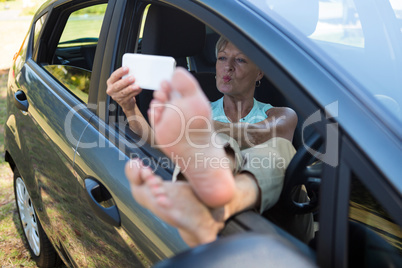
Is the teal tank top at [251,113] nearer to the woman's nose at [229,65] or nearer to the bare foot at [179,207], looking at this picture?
the woman's nose at [229,65]

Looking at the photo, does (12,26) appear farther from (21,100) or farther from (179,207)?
(179,207)

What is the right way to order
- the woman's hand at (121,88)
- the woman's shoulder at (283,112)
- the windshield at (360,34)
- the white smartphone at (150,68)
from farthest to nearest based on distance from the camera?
the woman's shoulder at (283,112)
the woman's hand at (121,88)
the white smartphone at (150,68)
the windshield at (360,34)

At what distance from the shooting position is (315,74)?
111cm

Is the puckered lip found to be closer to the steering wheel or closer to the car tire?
the steering wheel

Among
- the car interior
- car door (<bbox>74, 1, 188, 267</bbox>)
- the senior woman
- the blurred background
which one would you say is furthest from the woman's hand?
the blurred background

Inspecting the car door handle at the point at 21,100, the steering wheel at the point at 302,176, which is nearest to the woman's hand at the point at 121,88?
the steering wheel at the point at 302,176

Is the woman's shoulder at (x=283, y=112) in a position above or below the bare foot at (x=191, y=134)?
below

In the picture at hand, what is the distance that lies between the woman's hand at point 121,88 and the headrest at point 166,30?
0.45 m

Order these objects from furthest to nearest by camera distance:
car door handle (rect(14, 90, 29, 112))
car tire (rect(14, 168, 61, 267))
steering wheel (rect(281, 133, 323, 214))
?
car tire (rect(14, 168, 61, 267)) → car door handle (rect(14, 90, 29, 112)) → steering wheel (rect(281, 133, 323, 214))

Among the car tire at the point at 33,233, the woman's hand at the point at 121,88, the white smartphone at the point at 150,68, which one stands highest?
the white smartphone at the point at 150,68

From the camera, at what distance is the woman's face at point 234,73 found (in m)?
2.02

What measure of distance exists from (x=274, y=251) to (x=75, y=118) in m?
1.17

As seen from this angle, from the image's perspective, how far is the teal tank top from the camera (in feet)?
6.82

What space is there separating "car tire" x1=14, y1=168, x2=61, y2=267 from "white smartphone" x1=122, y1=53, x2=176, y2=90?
48.1 inches
